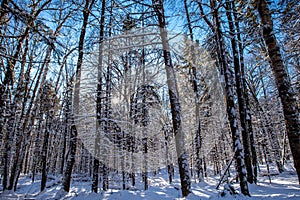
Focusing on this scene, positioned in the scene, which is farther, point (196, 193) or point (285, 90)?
A: point (196, 193)

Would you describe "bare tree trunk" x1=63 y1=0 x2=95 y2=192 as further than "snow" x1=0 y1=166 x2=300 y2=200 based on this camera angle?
Yes

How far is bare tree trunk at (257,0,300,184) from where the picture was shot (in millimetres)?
4160

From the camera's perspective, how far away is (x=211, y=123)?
55.4ft

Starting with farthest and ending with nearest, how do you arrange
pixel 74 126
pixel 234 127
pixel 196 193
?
pixel 74 126 < pixel 196 193 < pixel 234 127

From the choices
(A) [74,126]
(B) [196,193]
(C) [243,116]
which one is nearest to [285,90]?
(C) [243,116]

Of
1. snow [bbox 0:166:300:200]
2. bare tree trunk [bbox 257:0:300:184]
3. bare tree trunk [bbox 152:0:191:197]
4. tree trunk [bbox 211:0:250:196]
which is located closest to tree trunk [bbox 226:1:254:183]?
snow [bbox 0:166:300:200]

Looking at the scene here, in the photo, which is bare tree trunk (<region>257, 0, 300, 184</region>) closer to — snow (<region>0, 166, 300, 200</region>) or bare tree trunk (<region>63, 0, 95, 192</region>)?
snow (<region>0, 166, 300, 200</region>)

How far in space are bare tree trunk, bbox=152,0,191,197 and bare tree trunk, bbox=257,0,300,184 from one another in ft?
11.1

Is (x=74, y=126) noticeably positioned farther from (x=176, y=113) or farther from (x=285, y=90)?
(x=285, y=90)

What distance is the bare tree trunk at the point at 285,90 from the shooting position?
416 cm

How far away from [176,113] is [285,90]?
3.73 metres

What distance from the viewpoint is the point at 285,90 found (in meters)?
4.43

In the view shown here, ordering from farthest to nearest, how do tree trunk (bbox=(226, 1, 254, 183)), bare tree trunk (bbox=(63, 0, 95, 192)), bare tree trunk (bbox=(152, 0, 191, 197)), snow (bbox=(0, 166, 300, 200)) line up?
bare tree trunk (bbox=(63, 0, 95, 192))
tree trunk (bbox=(226, 1, 254, 183))
bare tree trunk (bbox=(152, 0, 191, 197))
snow (bbox=(0, 166, 300, 200))

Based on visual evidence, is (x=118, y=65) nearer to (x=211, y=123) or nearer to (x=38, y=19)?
(x=211, y=123)
